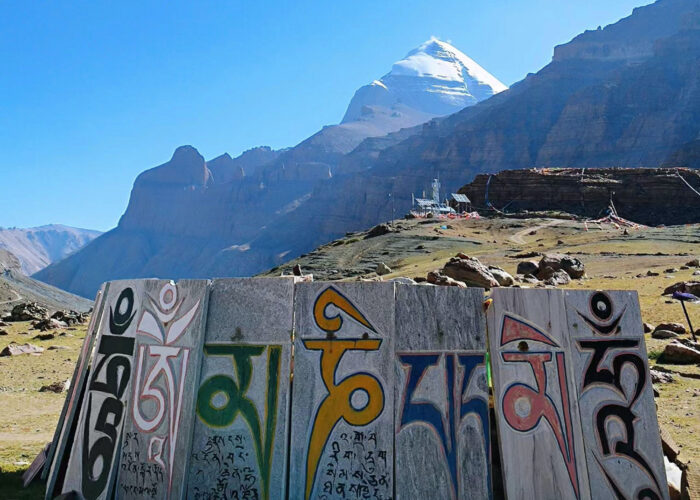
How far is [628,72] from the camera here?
14725 cm

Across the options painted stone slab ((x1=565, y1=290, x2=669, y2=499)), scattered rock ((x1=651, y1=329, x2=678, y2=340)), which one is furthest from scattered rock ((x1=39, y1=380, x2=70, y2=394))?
scattered rock ((x1=651, y1=329, x2=678, y2=340))

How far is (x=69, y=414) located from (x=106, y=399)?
0.58 meters

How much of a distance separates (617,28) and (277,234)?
125588mm

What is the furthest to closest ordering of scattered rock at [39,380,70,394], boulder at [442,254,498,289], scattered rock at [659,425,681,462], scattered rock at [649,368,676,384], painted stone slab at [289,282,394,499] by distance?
boulder at [442,254,498,289] → scattered rock at [39,380,70,394] → scattered rock at [649,368,676,384] → scattered rock at [659,425,681,462] → painted stone slab at [289,282,394,499]

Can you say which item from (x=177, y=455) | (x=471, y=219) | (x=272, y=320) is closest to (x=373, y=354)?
(x=272, y=320)

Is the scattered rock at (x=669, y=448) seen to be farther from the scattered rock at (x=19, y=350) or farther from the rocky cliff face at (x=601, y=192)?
the rocky cliff face at (x=601, y=192)

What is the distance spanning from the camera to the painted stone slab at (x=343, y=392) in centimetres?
502

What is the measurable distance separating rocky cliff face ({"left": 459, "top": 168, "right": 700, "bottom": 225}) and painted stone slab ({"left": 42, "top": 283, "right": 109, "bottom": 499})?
67.7m

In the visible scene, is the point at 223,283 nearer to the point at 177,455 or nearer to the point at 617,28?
the point at 177,455

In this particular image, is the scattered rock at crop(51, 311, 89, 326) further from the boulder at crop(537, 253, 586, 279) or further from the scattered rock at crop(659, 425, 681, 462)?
the scattered rock at crop(659, 425, 681, 462)

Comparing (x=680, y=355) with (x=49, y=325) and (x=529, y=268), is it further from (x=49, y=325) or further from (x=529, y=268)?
(x=49, y=325)

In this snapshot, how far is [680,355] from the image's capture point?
33.5 ft

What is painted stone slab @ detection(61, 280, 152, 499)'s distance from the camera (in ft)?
17.6

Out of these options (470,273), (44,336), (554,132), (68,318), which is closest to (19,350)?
(44,336)
